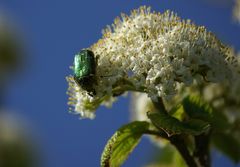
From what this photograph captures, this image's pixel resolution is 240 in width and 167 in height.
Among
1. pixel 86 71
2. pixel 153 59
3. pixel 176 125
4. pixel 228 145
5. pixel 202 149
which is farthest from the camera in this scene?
pixel 228 145

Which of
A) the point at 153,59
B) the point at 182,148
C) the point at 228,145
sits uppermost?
the point at 153,59

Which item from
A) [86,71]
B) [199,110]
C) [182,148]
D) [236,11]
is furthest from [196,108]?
[236,11]

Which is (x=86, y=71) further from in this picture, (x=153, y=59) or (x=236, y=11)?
(x=236, y=11)

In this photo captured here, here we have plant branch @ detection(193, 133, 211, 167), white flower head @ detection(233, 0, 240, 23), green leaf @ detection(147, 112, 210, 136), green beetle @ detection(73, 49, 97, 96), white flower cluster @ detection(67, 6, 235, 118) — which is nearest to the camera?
green leaf @ detection(147, 112, 210, 136)

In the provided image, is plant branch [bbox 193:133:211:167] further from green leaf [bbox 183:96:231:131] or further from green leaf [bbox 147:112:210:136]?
green leaf [bbox 147:112:210:136]

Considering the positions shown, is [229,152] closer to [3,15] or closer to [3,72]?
[3,72]

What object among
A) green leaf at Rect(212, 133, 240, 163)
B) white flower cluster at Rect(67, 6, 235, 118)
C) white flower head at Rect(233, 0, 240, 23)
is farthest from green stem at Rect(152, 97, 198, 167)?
white flower head at Rect(233, 0, 240, 23)
